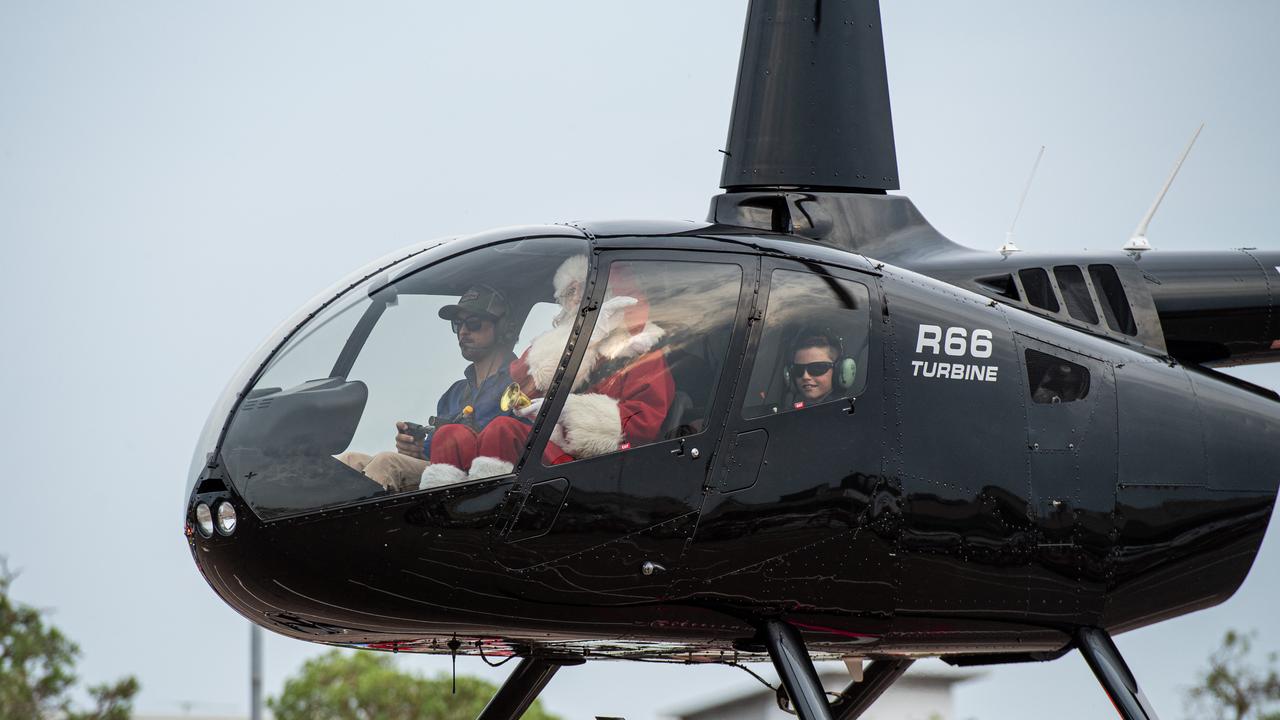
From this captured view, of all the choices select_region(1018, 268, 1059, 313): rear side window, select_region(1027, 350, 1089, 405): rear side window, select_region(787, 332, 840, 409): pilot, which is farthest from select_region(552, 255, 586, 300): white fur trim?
select_region(1018, 268, 1059, 313): rear side window

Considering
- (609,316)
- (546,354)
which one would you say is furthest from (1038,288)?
(546,354)

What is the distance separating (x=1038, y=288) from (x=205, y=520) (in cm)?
460

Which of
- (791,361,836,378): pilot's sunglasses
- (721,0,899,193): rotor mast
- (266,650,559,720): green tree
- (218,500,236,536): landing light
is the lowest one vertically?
(218,500,236,536): landing light

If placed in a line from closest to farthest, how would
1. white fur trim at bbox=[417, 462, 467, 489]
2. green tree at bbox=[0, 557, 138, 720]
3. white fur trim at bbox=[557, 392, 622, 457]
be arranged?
1. white fur trim at bbox=[417, 462, 467, 489]
2. white fur trim at bbox=[557, 392, 622, 457]
3. green tree at bbox=[0, 557, 138, 720]

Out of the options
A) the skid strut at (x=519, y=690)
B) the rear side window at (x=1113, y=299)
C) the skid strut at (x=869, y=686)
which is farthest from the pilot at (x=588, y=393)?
the skid strut at (x=869, y=686)

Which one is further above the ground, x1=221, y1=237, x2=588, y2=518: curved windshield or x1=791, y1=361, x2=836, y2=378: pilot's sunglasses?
x1=791, y1=361, x2=836, y2=378: pilot's sunglasses

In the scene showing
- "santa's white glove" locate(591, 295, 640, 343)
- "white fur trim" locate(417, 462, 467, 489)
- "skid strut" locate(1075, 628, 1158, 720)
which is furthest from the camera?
"skid strut" locate(1075, 628, 1158, 720)

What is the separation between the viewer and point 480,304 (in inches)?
301

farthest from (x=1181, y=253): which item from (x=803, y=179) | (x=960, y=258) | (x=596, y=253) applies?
(x=596, y=253)

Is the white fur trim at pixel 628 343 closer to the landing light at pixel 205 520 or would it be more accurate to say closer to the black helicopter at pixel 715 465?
the black helicopter at pixel 715 465

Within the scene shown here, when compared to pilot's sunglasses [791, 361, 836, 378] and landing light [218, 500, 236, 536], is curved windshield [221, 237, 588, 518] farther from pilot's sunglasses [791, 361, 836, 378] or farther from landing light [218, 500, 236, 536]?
pilot's sunglasses [791, 361, 836, 378]

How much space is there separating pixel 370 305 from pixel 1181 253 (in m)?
5.09

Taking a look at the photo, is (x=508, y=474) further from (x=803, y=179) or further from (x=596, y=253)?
(x=803, y=179)

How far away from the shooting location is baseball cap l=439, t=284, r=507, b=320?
7613 mm
